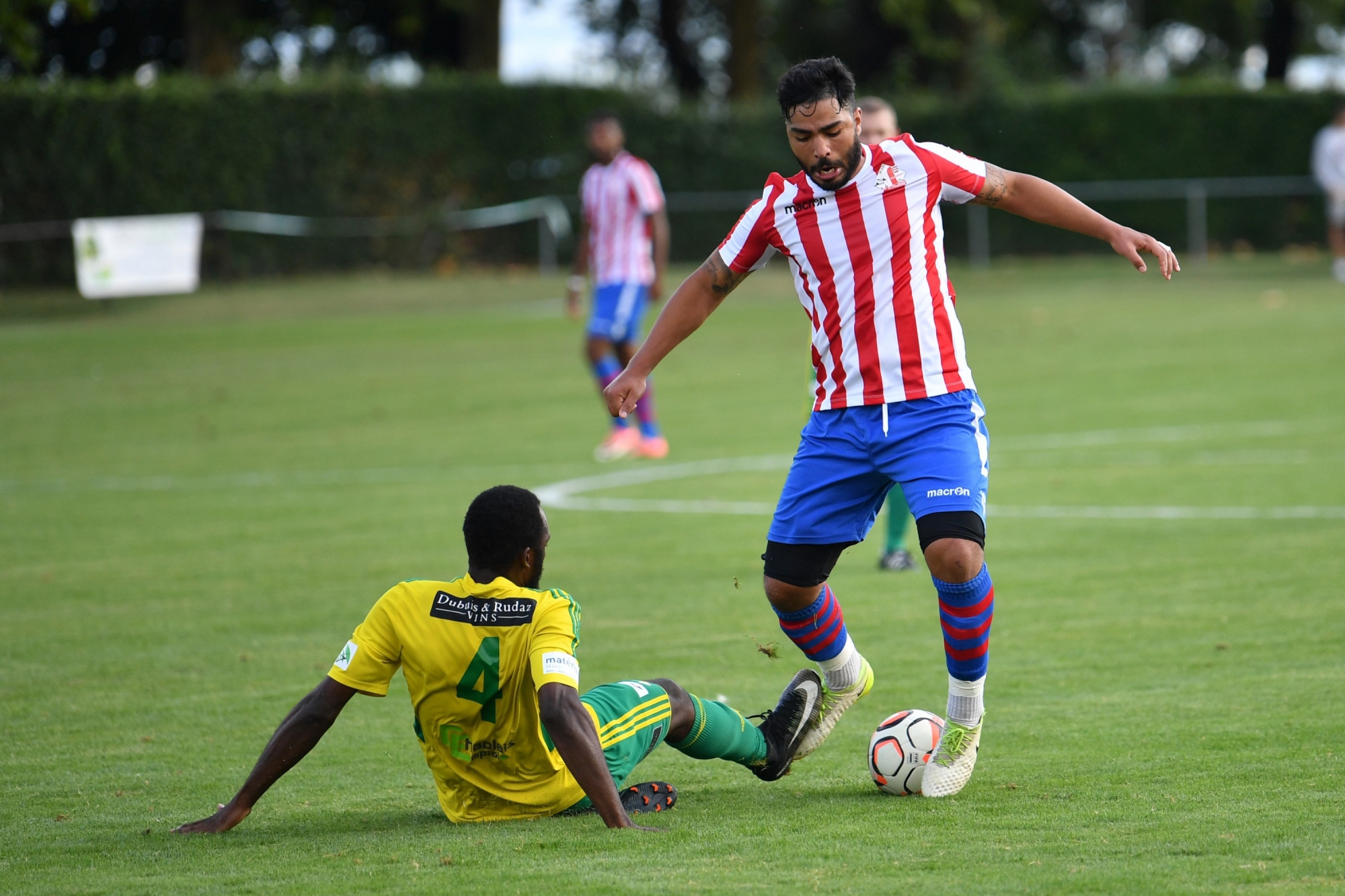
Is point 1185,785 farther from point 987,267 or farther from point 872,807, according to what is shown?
point 987,267

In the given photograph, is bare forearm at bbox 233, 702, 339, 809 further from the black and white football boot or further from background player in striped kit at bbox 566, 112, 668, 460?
background player in striped kit at bbox 566, 112, 668, 460

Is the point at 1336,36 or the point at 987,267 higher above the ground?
the point at 1336,36

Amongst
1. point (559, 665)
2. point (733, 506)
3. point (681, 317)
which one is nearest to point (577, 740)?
point (559, 665)

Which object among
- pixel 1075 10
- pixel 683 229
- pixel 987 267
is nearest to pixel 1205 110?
pixel 987 267

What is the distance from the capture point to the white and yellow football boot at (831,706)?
5.65m

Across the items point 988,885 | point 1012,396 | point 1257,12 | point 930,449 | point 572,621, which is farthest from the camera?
point 1257,12

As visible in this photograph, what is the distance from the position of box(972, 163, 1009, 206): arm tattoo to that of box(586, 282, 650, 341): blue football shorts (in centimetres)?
890

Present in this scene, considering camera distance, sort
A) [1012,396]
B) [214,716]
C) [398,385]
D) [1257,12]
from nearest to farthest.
Result: [214,716] → [1012,396] → [398,385] → [1257,12]

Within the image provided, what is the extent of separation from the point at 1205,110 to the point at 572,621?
3300cm

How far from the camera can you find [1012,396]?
16.8 m

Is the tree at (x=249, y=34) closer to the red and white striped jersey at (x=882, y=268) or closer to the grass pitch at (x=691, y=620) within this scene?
the grass pitch at (x=691, y=620)

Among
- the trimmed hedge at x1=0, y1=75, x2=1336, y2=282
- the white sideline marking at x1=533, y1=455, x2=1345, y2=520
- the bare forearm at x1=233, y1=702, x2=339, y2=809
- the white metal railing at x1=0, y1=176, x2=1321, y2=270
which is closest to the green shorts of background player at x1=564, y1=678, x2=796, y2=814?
the bare forearm at x1=233, y1=702, x2=339, y2=809

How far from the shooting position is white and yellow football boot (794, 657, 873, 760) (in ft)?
18.5

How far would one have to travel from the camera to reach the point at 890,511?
9062 mm
